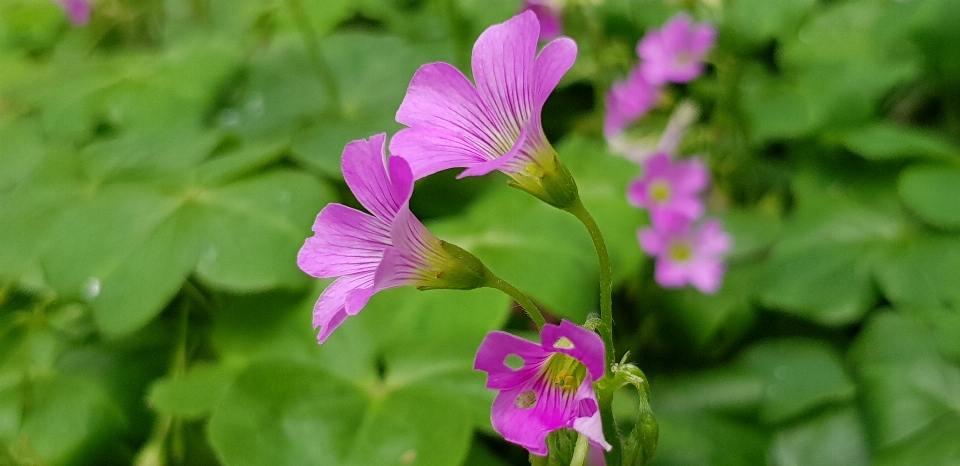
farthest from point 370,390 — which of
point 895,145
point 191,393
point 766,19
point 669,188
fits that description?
point 766,19

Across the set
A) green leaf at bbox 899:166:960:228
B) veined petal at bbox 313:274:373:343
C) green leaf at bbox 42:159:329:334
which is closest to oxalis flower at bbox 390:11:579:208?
veined petal at bbox 313:274:373:343

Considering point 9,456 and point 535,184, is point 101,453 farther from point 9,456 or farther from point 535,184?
point 535,184

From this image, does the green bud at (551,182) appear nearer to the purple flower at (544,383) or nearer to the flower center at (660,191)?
the purple flower at (544,383)

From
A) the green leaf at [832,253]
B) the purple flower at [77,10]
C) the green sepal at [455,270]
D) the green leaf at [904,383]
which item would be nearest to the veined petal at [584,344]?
the green sepal at [455,270]

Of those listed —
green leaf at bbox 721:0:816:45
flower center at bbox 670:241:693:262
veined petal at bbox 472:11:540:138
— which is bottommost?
flower center at bbox 670:241:693:262

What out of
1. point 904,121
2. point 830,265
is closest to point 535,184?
point 830,265

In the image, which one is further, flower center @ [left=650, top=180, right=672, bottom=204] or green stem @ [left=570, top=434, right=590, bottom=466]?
flower center @ [left=650, top=180, right=672, bottom=204]

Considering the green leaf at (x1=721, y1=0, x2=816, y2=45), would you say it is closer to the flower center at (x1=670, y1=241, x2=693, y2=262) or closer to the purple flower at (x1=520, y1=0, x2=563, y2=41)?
the purple flower at (x1=520, y1=0, x2=563, y2=41)
